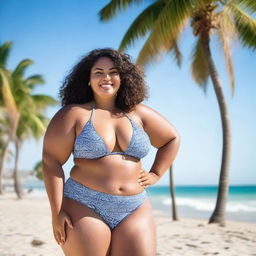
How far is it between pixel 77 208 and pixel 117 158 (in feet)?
1.27

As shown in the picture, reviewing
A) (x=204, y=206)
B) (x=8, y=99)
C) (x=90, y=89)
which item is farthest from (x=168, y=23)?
(x=204, y=206)

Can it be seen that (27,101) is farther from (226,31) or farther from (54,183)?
(54,183)

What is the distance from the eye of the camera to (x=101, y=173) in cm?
229

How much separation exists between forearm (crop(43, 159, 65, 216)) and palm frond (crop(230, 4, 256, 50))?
9035 mm

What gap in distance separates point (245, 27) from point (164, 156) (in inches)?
348

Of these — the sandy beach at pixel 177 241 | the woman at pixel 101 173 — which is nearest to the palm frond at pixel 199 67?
the sandy beach at pixel 177 241

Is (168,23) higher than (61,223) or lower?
higher

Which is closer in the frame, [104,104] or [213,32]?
[104,104]

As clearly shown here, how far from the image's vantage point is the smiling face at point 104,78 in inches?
96.7

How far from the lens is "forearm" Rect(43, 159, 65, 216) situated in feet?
7.34

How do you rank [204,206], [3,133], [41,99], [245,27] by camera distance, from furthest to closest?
[204,206] → [3,133] → [41,99] → [245,27]

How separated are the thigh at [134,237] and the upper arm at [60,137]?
56 centimetres

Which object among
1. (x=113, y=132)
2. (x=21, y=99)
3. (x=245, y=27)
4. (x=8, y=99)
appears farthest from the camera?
(x=21, y=99)

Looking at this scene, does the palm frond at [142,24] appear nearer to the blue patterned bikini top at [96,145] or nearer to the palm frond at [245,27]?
the palm frond at [245,27]
